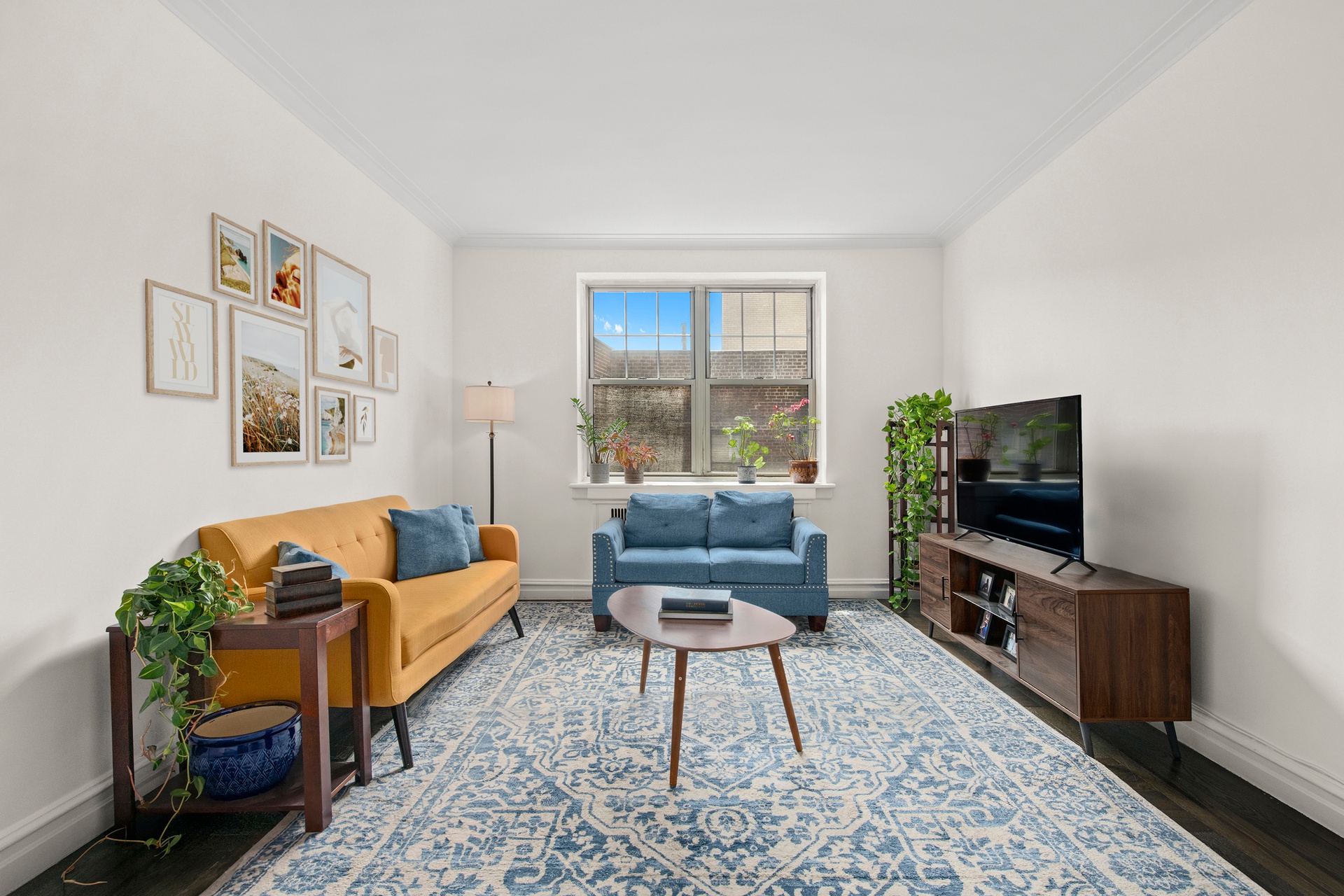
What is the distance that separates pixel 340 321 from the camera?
135 inches

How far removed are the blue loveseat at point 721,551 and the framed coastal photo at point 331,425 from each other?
5.08 feet

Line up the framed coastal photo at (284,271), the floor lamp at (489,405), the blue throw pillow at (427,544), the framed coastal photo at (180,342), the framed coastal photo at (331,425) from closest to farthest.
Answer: the framed coastal photo at (180,342), the framed coastal photo at (284,271), the framed coastal photo at (331,425), the blue throw pillow at (427,544), the floor lamp at (489,405)

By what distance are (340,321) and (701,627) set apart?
8.14ft

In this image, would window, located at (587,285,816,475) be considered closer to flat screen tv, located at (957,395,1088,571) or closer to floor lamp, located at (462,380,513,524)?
floor lamp, located at (462,380,513,524)

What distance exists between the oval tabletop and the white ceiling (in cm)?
232

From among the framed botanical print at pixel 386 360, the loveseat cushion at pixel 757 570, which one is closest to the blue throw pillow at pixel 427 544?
the framed botanical print at pixel 386 360

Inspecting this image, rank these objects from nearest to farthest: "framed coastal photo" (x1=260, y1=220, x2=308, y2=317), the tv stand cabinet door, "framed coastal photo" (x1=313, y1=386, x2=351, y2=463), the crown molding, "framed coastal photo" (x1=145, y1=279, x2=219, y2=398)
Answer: "framed coastal photo" (x1=145, y1=279, x2=219, y2=398) → the crown molding → the tv stand cabinet door → "framed coastal photo" (x1=260, y1=220, x2=308, y2=317) → "framed coastal photo" (x1=313, y1=386, x2=351, y2=463)

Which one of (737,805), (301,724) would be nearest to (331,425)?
(301,724)

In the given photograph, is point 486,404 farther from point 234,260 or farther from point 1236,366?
point 1236,366

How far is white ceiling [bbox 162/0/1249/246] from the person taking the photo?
7.83 feet

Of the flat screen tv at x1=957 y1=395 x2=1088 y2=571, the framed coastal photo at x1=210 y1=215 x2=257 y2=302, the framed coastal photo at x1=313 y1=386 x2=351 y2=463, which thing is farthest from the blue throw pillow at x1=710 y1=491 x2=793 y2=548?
the framed coastal photo at x1=210 y1=215 x2=257 y2=302

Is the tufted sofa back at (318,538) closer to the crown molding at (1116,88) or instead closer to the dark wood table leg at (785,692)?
the dark wood table leg at (785,692)

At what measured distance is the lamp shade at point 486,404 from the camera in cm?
455

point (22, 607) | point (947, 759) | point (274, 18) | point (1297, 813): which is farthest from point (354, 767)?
point (1297, 813)
